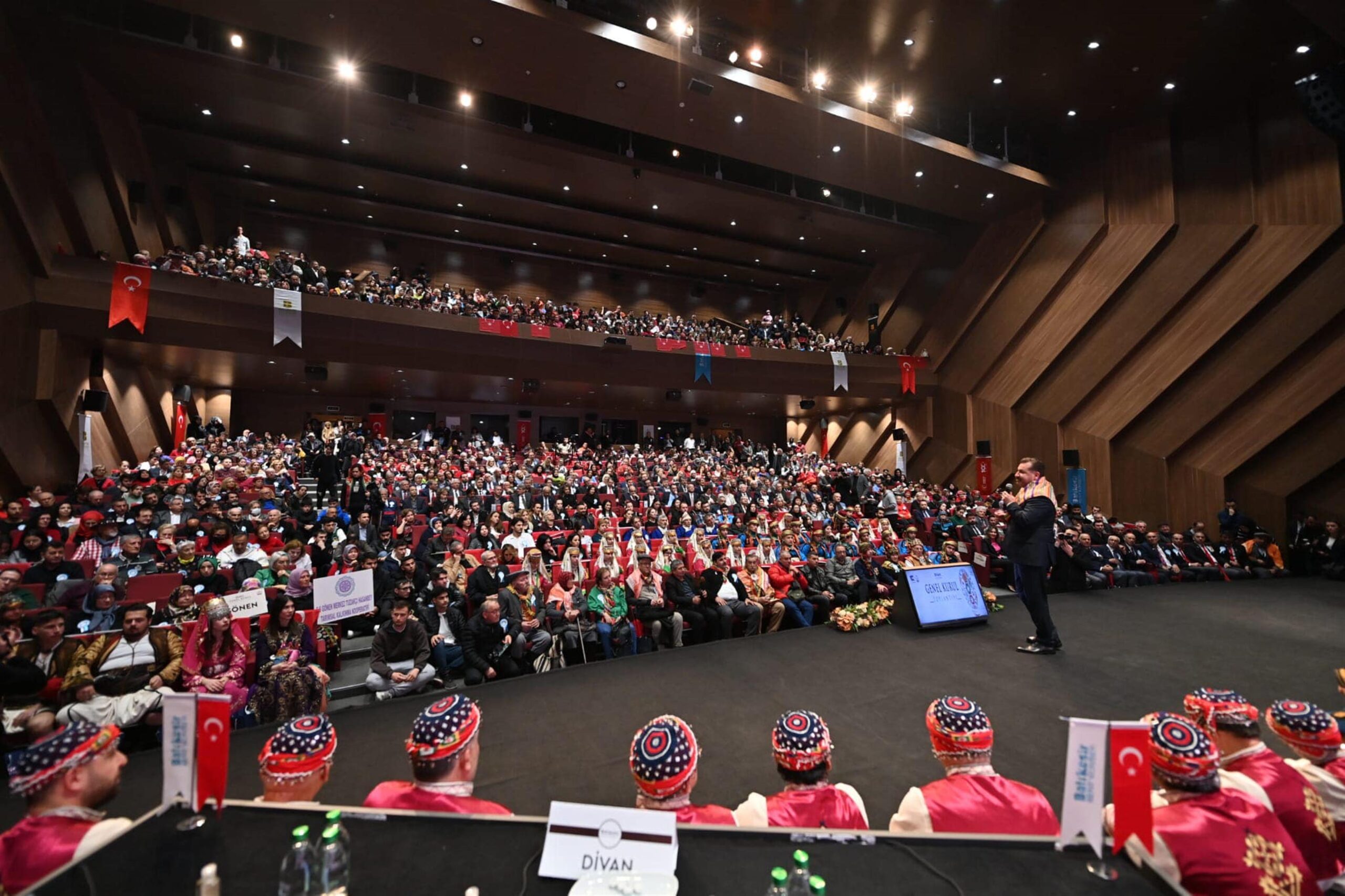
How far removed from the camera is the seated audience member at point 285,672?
12.6ft

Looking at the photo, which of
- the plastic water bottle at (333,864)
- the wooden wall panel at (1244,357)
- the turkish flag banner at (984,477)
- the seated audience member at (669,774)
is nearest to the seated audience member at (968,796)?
the seated audience member at (669,774)

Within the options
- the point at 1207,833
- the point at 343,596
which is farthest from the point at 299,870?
the point at 343,596

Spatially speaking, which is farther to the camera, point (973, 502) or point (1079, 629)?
point (973, 502)

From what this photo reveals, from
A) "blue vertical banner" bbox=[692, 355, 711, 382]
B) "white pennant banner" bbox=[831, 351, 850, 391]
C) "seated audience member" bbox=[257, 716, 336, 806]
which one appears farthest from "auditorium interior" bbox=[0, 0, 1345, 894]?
"white pennant banner" bbox=[831, 351, 850, 391]

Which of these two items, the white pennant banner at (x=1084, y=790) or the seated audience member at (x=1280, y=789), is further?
the seated audience member at (x=1280, y=789)

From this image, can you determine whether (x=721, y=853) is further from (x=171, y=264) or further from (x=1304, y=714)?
(x=171, y=264)

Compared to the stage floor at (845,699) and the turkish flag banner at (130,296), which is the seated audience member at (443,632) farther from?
the turkish flag banner at (130,296)

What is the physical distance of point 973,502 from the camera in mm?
14531

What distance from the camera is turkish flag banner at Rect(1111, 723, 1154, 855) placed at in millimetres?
1282

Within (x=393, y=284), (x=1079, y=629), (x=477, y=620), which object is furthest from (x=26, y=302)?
(x=1079, y=629)

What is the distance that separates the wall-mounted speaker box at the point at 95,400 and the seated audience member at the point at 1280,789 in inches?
603

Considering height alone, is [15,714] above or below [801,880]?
below

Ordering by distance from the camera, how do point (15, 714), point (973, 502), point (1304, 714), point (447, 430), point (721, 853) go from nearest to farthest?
point (721, 853) → point (1304, 714) → point (15, 714) → point (973, 502) → point (447, 430)

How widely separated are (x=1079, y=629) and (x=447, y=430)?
1810 centimetres
